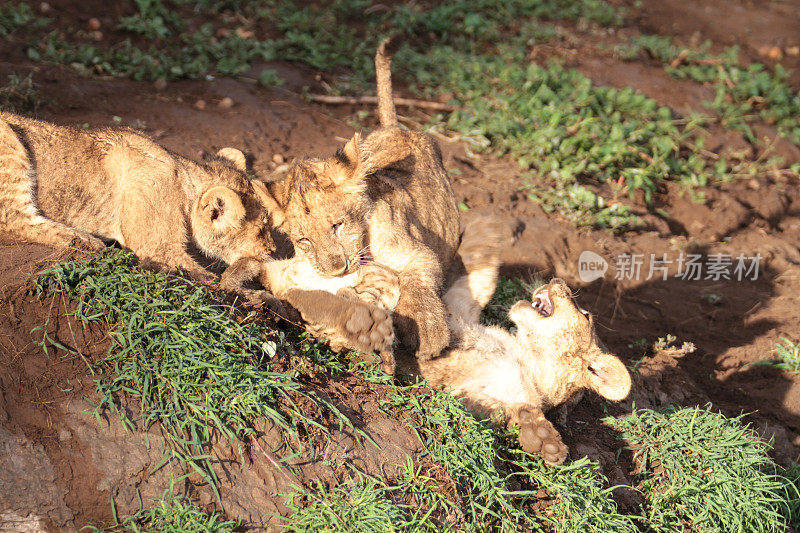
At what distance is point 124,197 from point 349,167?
138cm

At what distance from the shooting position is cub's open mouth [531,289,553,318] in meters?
4.73

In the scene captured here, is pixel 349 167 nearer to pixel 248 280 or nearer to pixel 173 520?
pixel 248 280

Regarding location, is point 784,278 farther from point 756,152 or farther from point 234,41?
point 234,41

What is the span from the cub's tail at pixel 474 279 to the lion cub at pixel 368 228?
0.86 ft

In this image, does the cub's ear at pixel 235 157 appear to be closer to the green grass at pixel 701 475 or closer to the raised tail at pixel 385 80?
the raised tail at pixel 385 80

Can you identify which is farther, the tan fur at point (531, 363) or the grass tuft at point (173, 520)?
the tan fur at point (531, 363)

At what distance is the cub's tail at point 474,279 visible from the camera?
4934 mm

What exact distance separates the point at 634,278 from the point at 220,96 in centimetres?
496

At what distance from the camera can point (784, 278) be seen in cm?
739

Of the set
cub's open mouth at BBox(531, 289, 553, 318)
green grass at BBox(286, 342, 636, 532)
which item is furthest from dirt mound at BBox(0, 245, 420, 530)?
cub's open mouth at BBox(531, 289, 553, 318)

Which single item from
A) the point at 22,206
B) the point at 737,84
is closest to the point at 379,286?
the point at 22,206

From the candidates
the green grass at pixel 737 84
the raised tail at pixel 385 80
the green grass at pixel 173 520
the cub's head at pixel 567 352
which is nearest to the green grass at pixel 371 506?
the green grass at pixel 173 520

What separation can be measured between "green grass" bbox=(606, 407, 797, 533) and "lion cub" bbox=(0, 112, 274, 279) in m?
2.74

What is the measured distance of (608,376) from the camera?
4.47m
